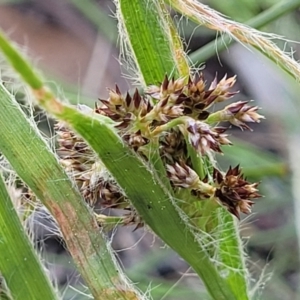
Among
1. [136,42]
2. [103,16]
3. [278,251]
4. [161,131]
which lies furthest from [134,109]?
[103,16]

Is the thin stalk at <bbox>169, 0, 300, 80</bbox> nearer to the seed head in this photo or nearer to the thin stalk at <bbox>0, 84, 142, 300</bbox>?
the seed head

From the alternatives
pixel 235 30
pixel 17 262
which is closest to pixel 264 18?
pixel 235 30

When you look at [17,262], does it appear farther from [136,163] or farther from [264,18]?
[264,18]

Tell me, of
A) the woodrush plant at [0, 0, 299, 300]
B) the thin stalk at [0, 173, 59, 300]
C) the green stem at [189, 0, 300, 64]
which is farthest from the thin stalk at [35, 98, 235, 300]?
the green stem at [189, 0, 300, 64]

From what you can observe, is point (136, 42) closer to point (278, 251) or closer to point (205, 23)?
point (205, 23)

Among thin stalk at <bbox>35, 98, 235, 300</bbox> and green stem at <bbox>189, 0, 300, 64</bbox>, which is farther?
green stem at <bbox>189, 0, 300, 64</bbox>

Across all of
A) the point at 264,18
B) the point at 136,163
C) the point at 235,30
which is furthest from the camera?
the point at 264,18

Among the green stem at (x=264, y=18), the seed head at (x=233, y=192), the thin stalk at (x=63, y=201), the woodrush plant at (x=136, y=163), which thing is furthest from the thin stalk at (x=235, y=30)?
the green stem at (x=264, y=18)

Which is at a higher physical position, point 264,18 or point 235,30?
point 235,30
